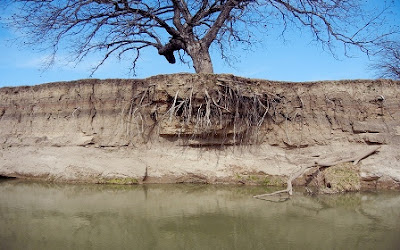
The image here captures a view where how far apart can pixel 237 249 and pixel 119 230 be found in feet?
4.45

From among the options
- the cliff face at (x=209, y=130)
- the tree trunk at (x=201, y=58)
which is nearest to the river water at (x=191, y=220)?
the cliff face at (x=209, y=130)

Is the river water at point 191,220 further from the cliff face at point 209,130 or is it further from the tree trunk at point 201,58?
the tree trunk at point 201,58

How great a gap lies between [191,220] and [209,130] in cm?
286

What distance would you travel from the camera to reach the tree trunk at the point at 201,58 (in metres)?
8.65

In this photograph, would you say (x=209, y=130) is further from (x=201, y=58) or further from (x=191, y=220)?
(x=191, y=220)

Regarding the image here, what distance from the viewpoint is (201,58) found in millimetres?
8766

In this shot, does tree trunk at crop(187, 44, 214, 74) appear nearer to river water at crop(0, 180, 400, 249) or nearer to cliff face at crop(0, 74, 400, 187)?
cliff face at crop(0, 74, 400, 187)

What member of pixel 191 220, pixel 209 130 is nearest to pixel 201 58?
pixel 209 130

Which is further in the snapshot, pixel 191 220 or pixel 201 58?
pixel 201 58

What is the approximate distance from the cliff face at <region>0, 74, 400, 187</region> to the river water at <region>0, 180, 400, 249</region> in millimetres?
864

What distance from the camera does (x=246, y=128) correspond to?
23.1 ft

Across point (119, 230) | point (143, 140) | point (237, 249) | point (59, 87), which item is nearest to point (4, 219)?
point (119, 230)

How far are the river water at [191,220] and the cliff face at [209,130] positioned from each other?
0.86 meters

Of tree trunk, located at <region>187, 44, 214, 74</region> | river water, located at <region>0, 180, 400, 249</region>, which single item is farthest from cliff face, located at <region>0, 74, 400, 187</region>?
tree trunk, located at <region>187, 44, 214, 74</region>
